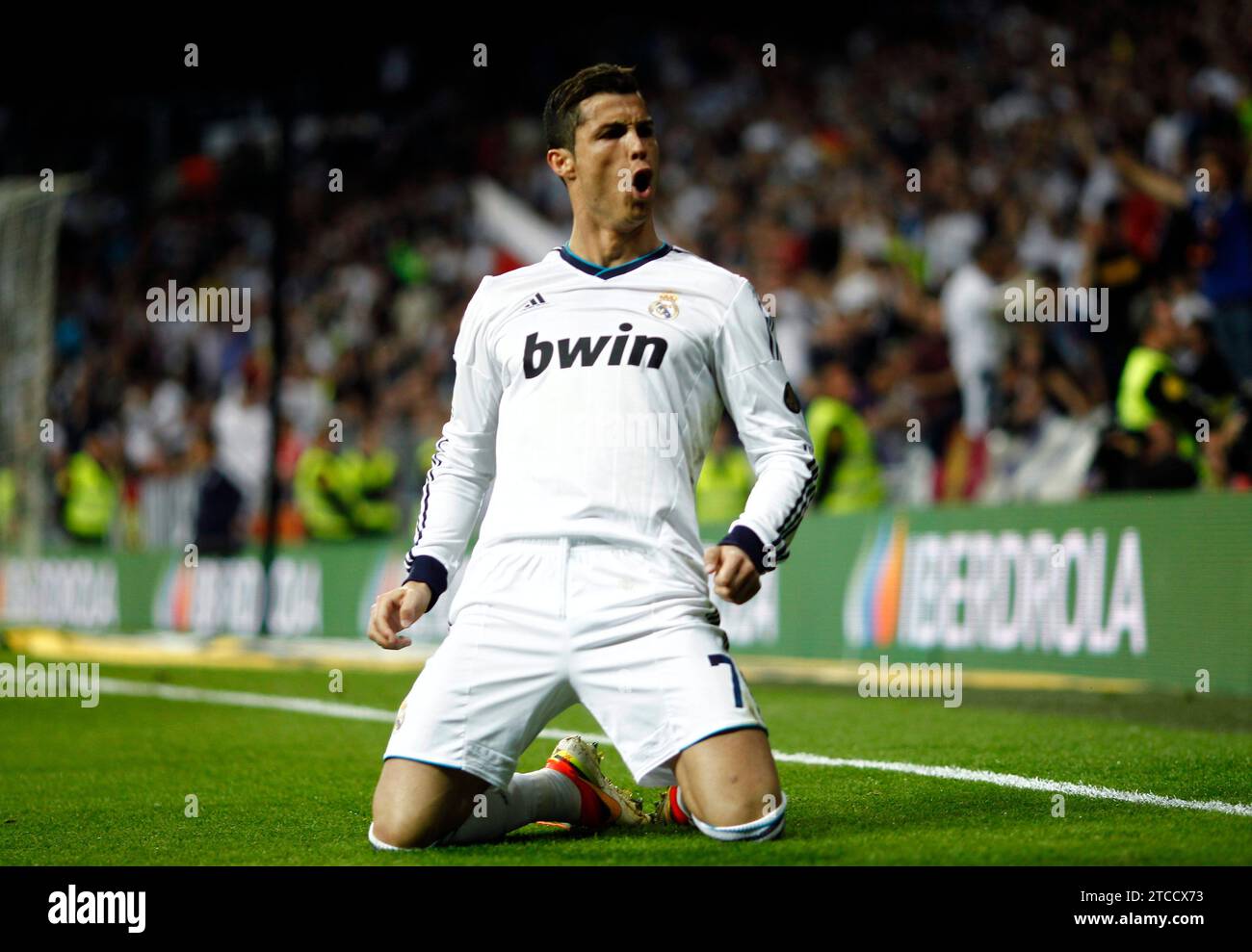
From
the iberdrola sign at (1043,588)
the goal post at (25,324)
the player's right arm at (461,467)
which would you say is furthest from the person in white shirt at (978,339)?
the player's right arm at (461,467)

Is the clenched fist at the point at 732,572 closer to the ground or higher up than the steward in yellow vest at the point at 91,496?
closer to the ground

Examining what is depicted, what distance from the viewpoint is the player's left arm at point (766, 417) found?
4766 millimetres

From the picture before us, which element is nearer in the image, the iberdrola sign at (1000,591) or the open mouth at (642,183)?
the open mouth at (642,183)

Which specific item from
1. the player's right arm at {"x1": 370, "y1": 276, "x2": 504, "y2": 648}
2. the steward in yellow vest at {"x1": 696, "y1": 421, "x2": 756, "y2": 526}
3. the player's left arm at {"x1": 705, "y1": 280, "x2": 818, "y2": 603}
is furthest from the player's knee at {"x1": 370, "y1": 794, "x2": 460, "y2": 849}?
the steward in yellow vest at {"x1": 696, "y1": 421, "x2": 756, "y2": 526}

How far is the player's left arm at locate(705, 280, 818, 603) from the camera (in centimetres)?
477

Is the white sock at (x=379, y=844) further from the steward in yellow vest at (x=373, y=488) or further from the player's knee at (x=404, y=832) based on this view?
the steward in yellow vest at (x=373, y=488)

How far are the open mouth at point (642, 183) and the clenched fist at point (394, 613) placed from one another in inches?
50.2

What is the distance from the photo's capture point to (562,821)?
5.16 m

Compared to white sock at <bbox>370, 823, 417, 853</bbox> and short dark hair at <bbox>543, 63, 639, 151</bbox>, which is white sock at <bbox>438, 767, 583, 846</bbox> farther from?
short dark hair at <bbox>543, 63, 639, 151</bbox>

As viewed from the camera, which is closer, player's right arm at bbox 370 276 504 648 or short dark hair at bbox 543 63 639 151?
short dark hair at bbox 543 63 639 151

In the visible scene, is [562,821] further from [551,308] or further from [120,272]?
[120,272]

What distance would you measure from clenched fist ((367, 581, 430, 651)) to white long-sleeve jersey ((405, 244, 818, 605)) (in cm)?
14

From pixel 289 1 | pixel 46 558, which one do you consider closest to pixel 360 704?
pixel 289 1

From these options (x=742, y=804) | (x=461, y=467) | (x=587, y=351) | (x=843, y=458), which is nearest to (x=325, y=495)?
(x=843, y=458)
